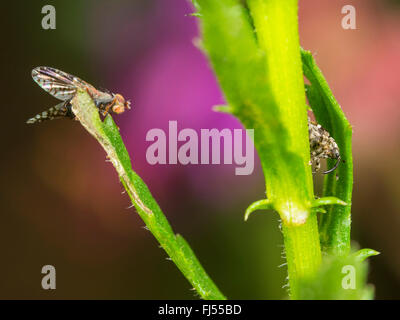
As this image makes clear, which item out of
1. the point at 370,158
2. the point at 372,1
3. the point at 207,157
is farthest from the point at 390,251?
the point at 372,1

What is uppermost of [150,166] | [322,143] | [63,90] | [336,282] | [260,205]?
[150,166]

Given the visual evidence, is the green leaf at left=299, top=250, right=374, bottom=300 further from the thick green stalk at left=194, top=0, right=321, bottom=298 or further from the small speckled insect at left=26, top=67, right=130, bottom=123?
the small speckled insect at left=26, top=67, right=130, bottom=123

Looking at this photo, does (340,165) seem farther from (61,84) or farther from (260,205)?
(61,84)

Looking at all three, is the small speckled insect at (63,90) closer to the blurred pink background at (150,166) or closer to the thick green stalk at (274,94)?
the thick green stalk at (274,94)

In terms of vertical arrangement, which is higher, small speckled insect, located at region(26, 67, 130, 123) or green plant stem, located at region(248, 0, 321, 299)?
small speckled insect, located at region(26, 67, 130, 123)

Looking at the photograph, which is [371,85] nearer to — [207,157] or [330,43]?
[330,43]

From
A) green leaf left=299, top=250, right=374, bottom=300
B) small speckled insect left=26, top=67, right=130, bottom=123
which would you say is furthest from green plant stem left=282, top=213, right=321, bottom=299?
small speckled insect left=26, top=67, right=130, bottom=123

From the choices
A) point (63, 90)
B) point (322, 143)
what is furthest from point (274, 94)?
point (63, 90)
